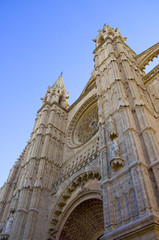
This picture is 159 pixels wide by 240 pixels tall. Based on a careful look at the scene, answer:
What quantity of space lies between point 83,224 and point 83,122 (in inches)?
355

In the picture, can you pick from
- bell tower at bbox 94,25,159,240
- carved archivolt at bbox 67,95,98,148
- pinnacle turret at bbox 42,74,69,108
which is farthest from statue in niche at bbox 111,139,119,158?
pinnacle turret at bbox 42,74,69,108

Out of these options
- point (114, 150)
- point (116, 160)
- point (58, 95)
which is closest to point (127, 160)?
point (116, 160)

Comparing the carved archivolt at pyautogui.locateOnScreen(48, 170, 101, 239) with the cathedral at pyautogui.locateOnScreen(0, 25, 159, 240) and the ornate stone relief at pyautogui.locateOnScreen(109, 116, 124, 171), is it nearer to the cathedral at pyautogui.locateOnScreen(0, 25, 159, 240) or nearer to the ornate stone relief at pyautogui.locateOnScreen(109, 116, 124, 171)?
the cathedral at pyautogui.locateOnScreen(0, 25, 159, 240)

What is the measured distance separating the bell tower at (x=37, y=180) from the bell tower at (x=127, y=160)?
588cm

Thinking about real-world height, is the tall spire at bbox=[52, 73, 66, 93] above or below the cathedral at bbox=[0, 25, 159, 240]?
above

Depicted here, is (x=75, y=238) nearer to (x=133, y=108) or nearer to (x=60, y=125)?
(x=133, y=108)

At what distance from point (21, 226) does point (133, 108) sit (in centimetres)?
895

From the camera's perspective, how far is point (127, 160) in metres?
8.73

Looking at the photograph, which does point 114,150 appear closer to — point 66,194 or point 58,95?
point 66,194

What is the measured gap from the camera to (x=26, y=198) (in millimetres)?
13852

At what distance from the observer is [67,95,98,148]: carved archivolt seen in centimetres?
1811

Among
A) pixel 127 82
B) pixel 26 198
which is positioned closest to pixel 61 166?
pixel 26 198

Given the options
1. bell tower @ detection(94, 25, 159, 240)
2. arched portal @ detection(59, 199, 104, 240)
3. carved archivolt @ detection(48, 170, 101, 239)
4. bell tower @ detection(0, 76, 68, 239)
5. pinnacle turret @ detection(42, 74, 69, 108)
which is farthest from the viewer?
pinnacle turret @ detection(42, 74, 69, 108)

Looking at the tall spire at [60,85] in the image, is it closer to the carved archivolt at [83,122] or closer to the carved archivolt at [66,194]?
the carved archivolt at [83,122]
